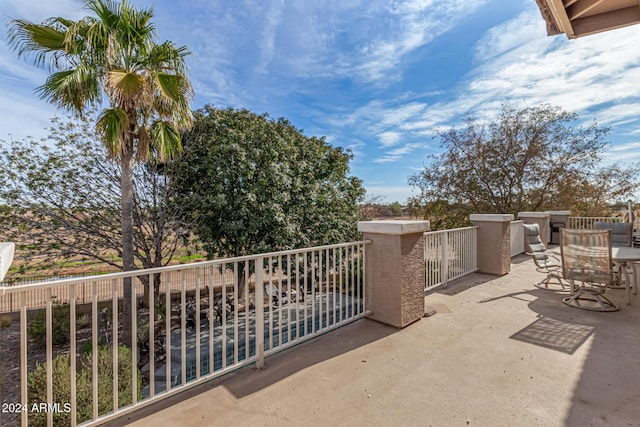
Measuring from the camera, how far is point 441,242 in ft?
16.4

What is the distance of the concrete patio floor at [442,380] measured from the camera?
189 centimetres

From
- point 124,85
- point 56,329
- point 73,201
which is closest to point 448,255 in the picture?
point 124,85

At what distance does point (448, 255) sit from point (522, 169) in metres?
8.20

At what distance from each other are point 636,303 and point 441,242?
107 inches

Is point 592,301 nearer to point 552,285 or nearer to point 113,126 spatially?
point 552,285

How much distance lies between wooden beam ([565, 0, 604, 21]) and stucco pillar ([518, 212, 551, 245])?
6.75 m

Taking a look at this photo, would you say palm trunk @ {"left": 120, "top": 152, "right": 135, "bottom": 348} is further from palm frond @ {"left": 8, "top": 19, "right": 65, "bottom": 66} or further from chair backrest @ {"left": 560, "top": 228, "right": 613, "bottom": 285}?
chair backrest @ {"left": 560, "top": 228, "right": 613, "bottom": 285}

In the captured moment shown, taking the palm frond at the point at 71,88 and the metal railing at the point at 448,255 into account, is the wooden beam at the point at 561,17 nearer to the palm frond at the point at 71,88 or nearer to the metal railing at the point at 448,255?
the metal railing at the point at 448,255

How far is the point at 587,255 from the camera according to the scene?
382cm

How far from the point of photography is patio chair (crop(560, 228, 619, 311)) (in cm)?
369

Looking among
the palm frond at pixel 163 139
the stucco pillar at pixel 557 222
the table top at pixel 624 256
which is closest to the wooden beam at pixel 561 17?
the table top at pixel 624 256

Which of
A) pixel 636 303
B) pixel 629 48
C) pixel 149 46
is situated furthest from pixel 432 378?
pixel 629 48

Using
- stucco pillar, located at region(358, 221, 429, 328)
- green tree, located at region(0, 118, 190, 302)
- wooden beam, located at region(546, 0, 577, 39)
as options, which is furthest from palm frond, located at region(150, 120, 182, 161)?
wooden beam, located at region(546, 0, 577, 39)

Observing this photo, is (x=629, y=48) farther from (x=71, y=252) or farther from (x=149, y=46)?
(x=71, y=252)
